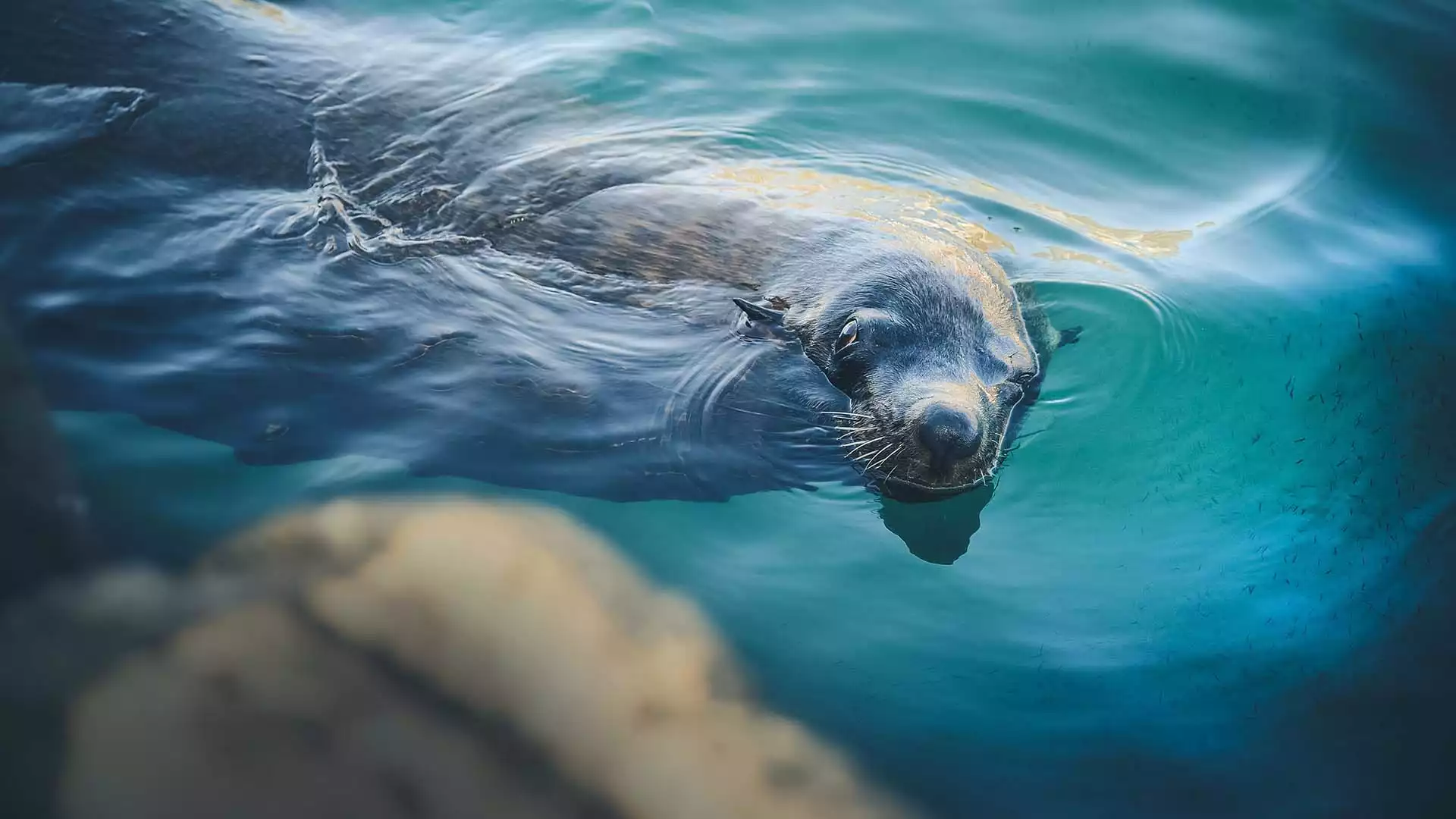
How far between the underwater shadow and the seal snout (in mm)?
265

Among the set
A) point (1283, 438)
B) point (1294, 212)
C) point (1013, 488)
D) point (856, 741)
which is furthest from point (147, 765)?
point (1294, 212)

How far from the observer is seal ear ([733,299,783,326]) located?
4.62m

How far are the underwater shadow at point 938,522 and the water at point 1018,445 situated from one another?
0.05 ft

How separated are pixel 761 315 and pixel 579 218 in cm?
99

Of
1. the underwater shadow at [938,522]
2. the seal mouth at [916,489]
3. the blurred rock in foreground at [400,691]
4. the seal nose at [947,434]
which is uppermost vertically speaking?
the seal nose at [947,434]

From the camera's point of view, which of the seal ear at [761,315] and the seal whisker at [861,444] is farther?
the seal ear at [761,315]

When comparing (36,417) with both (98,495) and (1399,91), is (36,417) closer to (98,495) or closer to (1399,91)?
(98,495)

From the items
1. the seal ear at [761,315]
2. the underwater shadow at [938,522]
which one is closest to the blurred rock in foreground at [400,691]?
the underwater shadow at [938,522]

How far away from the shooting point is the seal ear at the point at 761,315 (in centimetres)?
462

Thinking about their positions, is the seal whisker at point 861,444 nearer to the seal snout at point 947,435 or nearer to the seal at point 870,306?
the seal at point 870,306

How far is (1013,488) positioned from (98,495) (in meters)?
3.14

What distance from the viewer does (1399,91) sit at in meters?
6.82

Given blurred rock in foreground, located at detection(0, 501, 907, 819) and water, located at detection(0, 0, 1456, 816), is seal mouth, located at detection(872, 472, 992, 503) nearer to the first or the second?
water, located at detection(0, 0, 1456, 816)

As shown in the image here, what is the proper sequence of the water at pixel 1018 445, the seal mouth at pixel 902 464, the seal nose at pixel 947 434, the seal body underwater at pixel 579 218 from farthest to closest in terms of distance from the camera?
the seal body underwater at pixel 579 218 → the seal mouth at pixel 902 464 → the seal nose at pixel 947 434 → the water at pixel 1018 445
